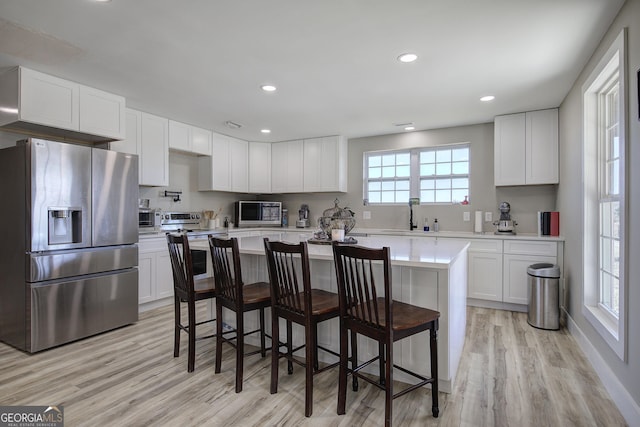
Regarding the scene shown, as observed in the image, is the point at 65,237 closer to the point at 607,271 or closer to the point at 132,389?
the point at 132,389

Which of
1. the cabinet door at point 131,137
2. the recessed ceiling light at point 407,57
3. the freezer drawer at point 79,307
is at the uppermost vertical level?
the recessed ceiling light at point 407,57

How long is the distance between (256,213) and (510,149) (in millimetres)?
3859

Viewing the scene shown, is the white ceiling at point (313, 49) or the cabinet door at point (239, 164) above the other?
the white ceiling at point (313, 49)

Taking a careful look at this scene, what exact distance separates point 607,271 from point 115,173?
14.3 feet

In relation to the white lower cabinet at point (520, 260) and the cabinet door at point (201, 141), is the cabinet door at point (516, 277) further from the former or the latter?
the cabinet door at point (201, 141)

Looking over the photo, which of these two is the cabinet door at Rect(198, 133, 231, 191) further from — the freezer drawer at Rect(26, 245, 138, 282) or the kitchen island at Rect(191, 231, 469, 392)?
the kitchen island at Rect(191, 231, 469, 392)

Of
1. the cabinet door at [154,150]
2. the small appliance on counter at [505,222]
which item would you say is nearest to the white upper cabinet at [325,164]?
the cabinet door at [154,150]

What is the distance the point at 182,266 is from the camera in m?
2.59

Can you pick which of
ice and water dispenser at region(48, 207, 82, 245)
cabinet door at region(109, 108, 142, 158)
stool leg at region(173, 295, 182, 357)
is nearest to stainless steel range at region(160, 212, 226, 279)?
cabinet door at region(109, 108, 142, 158)

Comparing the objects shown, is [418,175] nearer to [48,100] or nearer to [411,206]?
[411,206]

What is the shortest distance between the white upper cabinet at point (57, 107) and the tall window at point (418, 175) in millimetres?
3565

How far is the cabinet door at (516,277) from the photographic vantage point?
156 inches

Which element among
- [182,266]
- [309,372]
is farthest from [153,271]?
[309,372]

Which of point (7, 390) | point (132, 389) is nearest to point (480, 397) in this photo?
point (132, 389)
